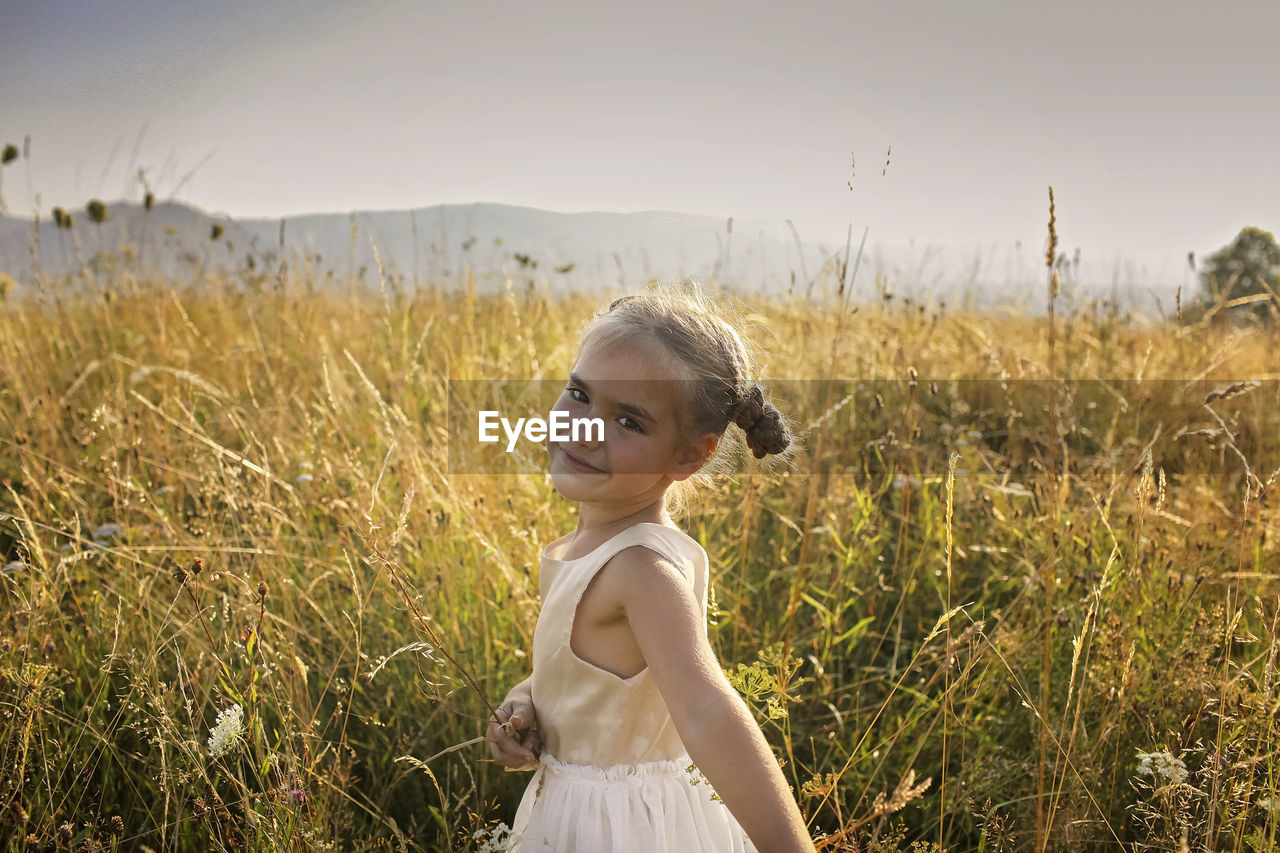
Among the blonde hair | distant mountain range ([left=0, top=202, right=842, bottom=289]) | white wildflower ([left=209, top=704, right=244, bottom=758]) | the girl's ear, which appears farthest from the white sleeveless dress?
distant mountain range ([left=0, top=202, right=842, bottom=289])

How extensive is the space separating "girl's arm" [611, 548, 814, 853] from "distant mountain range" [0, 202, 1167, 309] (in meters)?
2.83

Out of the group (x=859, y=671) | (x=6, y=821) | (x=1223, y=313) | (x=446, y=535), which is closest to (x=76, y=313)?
(x=446, y=535)

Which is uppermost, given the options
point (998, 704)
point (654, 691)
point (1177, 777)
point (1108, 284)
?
A: point (1108, 284)

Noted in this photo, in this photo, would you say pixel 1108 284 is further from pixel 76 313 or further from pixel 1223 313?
pixel 76 313

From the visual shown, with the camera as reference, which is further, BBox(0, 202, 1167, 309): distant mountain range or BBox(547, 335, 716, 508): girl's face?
BBox(0, 202, 1167, 309): distant mountain range

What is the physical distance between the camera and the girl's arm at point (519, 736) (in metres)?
1.46

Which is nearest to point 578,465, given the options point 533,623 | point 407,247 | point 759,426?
point 759,426

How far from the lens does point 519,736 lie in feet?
4.90

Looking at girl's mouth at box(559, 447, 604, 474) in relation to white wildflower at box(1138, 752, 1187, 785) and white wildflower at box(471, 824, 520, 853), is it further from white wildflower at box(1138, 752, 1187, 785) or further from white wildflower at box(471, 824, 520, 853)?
white wildflower at box(1138, 752, 1187, 785)

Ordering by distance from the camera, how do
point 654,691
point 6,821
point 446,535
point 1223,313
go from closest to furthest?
1. point 654,691
2. point 6,821
3. point 446,535
4. point 1223,313

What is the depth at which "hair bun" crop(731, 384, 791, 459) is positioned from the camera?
1.48m

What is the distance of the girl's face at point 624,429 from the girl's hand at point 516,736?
42cm

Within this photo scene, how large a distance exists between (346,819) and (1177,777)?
1.54m

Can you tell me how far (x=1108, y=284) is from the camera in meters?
5.23
